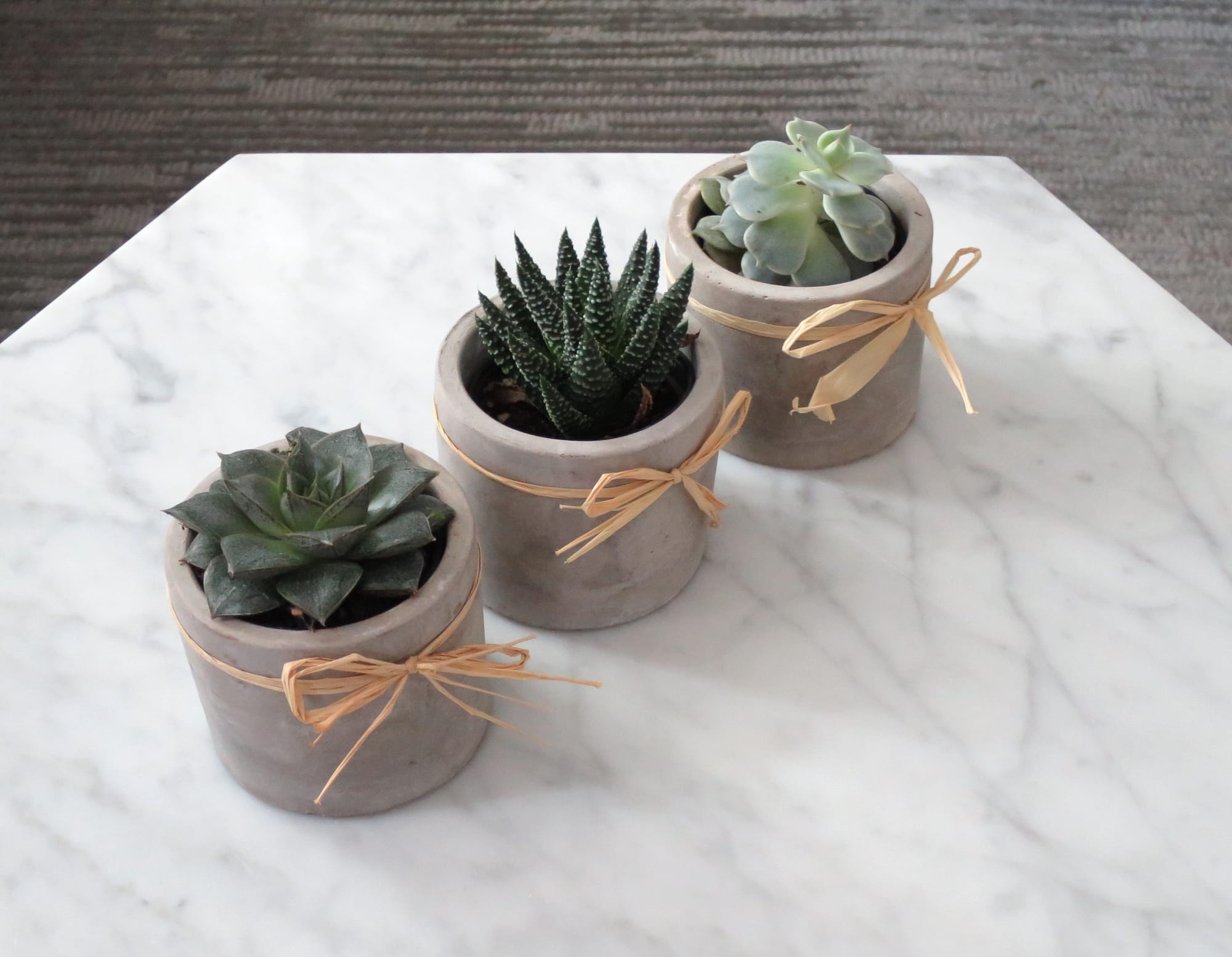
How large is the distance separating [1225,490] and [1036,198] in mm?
338

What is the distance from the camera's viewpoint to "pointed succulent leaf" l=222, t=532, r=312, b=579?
0.62m

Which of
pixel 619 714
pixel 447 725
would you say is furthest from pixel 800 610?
pixel 447 725

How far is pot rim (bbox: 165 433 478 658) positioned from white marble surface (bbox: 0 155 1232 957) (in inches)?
5.4

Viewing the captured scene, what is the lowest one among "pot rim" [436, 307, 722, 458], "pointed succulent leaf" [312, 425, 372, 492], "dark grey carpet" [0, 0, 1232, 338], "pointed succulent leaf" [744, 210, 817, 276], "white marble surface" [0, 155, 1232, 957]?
"dark grey carpet" [0, 0, 1232, 338]

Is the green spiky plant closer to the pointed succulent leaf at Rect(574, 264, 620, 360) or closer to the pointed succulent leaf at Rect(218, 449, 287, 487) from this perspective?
the pointed succulent leaf at Rect(574, 264, 620, 360)

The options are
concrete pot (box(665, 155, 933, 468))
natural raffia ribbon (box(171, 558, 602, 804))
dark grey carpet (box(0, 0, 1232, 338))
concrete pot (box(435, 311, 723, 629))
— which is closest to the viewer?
natural raffia ribbon (box(171, 558, 602, 804))

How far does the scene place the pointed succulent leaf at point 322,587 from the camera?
620mm

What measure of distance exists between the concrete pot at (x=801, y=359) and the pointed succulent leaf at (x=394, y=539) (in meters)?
0.28

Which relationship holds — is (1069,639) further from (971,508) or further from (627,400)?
(627,400)

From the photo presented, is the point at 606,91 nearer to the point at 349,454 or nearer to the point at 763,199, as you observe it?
the point at 763,199

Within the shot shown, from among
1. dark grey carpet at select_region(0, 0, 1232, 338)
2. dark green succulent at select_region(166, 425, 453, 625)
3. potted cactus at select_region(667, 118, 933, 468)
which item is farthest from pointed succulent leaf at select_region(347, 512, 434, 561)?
dark grey carpet at select_region(0, 0, 1232, 338)

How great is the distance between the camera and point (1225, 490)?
2.91 ft

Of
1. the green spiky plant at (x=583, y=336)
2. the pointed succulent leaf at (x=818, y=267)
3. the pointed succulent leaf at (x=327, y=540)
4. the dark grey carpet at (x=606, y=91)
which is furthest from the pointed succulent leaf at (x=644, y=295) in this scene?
the dark grey carpet at (x=606, y=91)

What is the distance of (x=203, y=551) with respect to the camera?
644 mm
